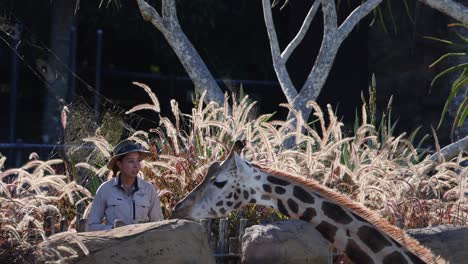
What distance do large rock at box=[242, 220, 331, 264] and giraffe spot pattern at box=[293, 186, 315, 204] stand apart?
208 mm

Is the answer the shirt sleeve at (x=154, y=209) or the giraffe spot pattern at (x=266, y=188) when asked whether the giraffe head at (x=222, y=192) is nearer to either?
the giraffe spot pattern at (x=266, y=188)

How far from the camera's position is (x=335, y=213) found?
7477 mm

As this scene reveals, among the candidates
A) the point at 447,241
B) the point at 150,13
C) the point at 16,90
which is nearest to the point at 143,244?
the point at 447,241

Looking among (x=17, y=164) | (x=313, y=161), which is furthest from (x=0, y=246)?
(x=17, y=164)

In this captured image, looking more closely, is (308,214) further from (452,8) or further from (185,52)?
(452,8)

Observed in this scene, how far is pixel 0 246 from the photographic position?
254 inches

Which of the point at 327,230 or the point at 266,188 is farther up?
the point at 266,188

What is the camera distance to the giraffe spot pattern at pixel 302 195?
25.0 ft

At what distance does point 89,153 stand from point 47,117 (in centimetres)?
837

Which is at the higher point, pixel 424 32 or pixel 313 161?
pixel 424 32

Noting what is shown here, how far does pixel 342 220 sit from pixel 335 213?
3.0 inches

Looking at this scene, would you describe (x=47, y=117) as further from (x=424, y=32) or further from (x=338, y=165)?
(x=338, y=165)

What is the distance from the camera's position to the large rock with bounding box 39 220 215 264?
6.30 meters

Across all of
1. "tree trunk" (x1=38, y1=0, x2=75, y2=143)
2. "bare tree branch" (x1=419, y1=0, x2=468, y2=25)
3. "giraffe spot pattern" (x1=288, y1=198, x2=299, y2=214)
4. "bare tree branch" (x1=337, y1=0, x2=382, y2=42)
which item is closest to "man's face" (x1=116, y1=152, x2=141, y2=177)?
"giraffe spot pattern" (x1=288, y1=198, x2=299, y2=214)
